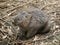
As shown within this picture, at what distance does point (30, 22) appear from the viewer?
5637 millimetres

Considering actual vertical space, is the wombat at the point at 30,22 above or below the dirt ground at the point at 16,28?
above

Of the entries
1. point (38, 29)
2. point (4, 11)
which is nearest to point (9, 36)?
point (38, 29)

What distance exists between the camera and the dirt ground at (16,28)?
567 centimetres

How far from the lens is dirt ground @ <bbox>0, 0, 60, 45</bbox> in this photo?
18.6 ft

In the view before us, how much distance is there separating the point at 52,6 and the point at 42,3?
14.5 inches

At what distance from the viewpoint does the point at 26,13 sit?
5699mm

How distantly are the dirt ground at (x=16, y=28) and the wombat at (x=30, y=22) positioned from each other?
0.71ft

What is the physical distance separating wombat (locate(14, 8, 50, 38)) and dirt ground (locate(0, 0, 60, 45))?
217mm

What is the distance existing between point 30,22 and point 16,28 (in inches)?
22.6

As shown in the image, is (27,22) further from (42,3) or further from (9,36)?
(42,3)

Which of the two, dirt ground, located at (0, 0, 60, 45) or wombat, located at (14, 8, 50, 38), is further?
dirt ground, located at (0, 0, 60, 45)

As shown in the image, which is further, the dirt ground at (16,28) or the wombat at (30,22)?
the dirt ground at (16,28)

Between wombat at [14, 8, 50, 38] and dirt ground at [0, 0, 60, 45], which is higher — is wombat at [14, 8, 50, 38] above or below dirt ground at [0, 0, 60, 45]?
above

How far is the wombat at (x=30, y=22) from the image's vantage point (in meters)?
5.48
